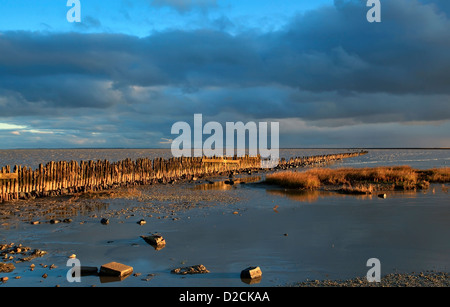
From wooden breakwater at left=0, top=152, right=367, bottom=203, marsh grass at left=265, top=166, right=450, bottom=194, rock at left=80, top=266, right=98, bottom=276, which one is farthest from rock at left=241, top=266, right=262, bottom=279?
marsh grass at left=265, top=166, right=450, bottom=194

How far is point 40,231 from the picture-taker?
12062 mm

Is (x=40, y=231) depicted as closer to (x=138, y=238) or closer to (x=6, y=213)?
(x=138, y=238)

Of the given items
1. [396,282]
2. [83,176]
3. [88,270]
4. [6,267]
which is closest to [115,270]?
[88,270]

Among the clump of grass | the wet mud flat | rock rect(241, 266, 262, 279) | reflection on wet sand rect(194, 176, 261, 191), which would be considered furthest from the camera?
reflection on wet sand rect(194, 176, 261, 191)

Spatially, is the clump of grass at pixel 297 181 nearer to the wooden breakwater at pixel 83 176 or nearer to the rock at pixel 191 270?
the wooden breakwater at pixel 83 176

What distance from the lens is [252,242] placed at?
10.8 metres

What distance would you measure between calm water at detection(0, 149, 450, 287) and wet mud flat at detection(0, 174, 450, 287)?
3 cm

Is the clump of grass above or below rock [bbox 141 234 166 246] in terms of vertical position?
above

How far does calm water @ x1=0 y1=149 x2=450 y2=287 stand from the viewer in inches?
318

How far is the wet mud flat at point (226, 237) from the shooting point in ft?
26.7

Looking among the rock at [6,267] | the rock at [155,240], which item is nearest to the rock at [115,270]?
the rock at [6,267]

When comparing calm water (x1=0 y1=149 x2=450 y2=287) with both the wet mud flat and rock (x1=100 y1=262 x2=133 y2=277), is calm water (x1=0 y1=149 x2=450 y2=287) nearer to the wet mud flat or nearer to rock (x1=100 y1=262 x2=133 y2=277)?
Answer: the wet mud flat
